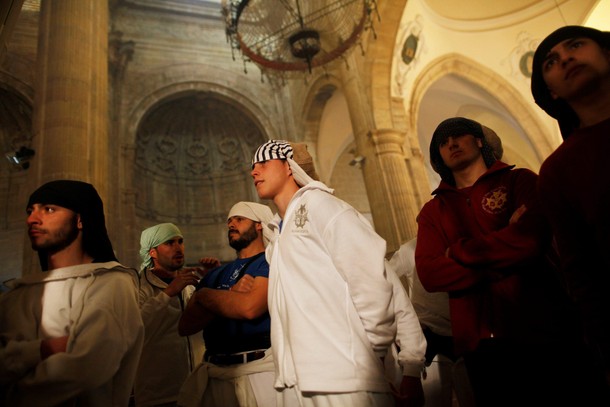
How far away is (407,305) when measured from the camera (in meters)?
1.45

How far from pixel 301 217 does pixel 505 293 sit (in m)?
0.83

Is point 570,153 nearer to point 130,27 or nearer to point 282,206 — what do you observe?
point 282,206

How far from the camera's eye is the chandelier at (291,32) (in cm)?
676

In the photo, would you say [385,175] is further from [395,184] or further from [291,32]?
[291,32]

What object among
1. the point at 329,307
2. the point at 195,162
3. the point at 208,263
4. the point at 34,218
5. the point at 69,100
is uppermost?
the point at 195,162

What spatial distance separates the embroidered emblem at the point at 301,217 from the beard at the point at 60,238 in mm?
941

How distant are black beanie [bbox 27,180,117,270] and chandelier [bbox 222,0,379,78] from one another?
19.2ft

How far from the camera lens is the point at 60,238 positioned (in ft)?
4.78

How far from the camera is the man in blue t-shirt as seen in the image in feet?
5.89

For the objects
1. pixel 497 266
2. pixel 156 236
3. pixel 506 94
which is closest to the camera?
pixel 497 266

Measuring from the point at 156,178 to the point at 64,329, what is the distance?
41.3 feet

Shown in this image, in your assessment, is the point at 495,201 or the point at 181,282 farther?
the point at 181,282

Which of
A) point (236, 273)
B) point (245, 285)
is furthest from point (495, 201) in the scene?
point (236, 273)

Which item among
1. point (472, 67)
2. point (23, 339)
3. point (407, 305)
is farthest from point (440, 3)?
point (23, 339)
